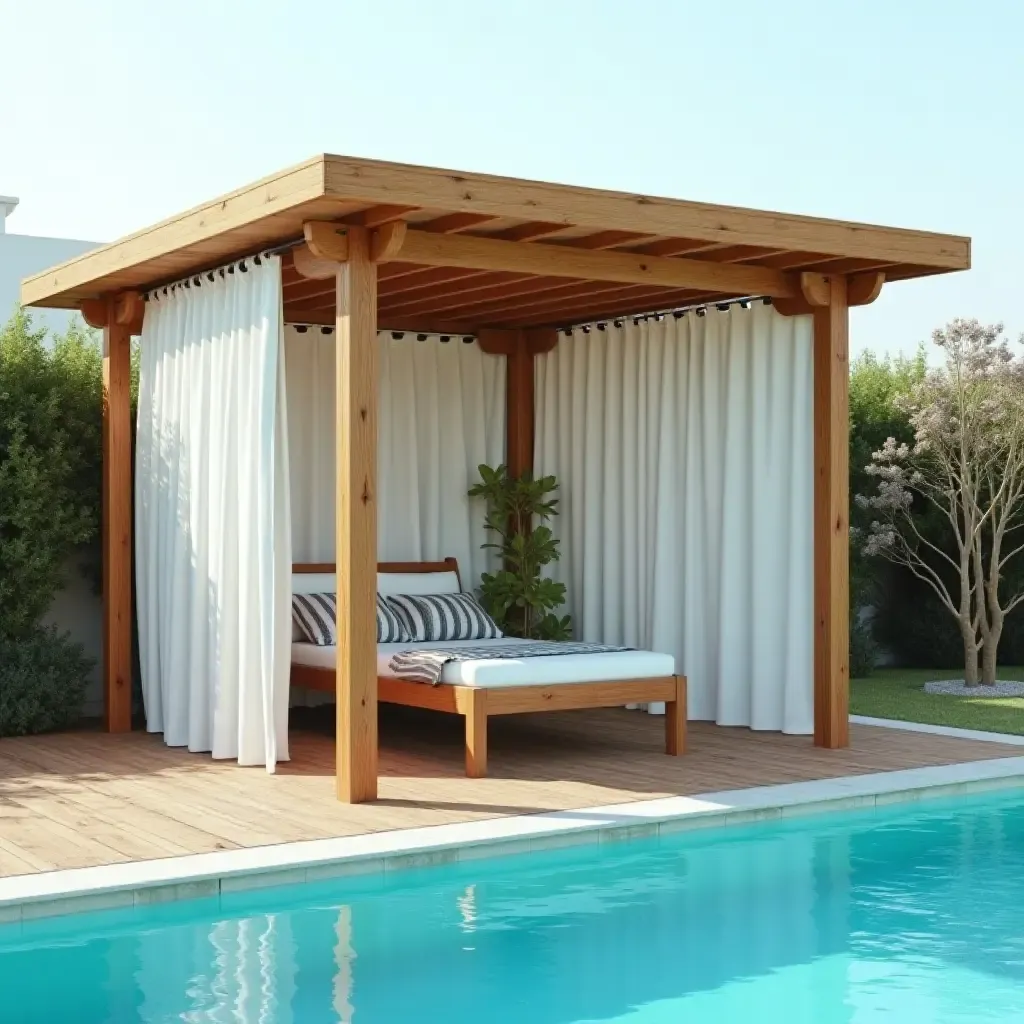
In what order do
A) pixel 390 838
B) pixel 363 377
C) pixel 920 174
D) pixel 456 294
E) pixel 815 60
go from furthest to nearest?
pixel 920 174 → pixel 815 60 → pixel 456 294 → pixel 363 377 → pixel 390 838

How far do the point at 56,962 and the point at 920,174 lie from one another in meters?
14.0

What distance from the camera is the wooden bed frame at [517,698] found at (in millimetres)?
7809

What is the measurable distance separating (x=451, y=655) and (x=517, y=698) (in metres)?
0.46

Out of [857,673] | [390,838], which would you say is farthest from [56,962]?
[857,673]

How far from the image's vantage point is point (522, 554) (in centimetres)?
1103

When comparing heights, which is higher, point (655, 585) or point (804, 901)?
point (655, 585)

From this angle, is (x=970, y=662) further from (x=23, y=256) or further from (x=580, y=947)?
(x=23, y=256)

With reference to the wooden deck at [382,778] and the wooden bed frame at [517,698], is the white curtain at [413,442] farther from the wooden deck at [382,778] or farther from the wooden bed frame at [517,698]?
the wooden bed frame at [517,698]

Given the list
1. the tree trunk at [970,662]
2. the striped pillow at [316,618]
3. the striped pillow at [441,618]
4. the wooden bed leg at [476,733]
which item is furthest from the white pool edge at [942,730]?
the striped pillow at [316,618]

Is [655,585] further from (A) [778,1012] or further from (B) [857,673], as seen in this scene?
(A) [778,1012]

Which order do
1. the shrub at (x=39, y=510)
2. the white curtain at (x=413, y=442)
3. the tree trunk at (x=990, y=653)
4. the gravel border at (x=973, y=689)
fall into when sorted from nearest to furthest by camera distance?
1. the shrub at (x=39, y=510)
2. the white curtain at (x=413, y=442)
3. the gravel border at (x=973, y=689)
4. the tree trunk at (x=990, y=653)

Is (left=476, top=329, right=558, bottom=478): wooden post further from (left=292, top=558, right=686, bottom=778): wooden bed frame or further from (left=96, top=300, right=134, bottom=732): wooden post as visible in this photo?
(left=292, top=558, right=686, bottom=778): wooden bed frame

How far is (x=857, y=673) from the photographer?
12.9 metres

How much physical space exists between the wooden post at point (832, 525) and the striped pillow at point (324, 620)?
2597 millimetres
